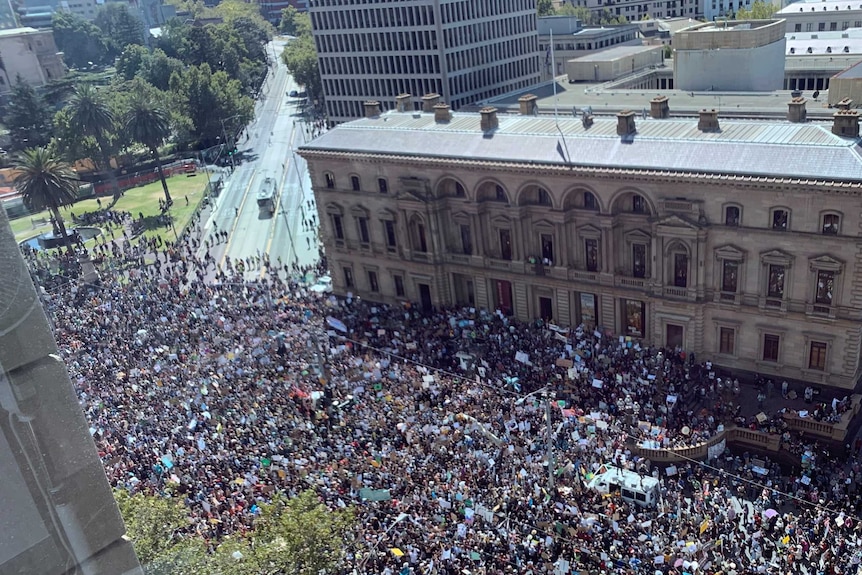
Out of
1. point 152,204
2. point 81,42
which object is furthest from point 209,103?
point 81,42

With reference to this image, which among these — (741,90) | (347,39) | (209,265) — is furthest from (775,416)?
(347,39)

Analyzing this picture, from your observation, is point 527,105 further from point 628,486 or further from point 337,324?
point 628,486

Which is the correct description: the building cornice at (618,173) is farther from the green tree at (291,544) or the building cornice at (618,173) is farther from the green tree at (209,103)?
the green tree at (209,103)

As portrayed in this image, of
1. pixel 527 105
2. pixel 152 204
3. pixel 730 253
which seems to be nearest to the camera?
pixel 730 253

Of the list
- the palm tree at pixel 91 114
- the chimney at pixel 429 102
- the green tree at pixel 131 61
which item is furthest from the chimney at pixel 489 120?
the green tree at pixel 131 61

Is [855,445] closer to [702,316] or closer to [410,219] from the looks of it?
[702,316]

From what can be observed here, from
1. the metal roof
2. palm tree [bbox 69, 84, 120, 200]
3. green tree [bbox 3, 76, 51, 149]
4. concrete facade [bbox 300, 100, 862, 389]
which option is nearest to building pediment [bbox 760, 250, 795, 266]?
concrete facade [bbox 300, 100, 862, 389]
